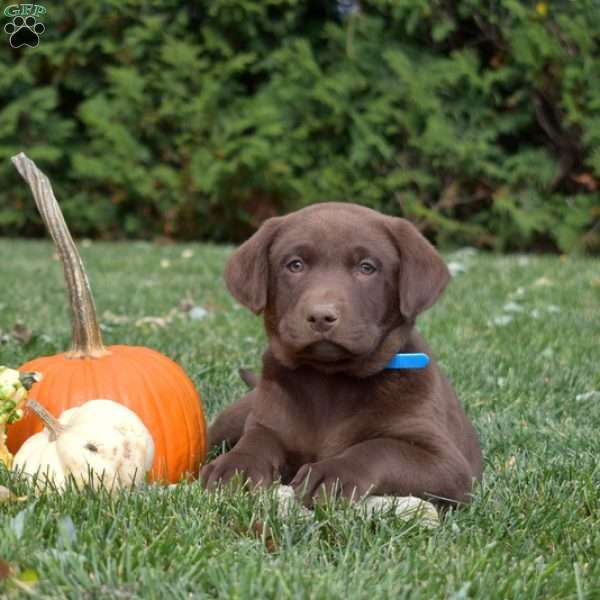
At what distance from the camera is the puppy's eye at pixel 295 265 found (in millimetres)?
3080

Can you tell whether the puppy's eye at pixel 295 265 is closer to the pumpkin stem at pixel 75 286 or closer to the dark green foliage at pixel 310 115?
the pumpkin stem at pixel 75 286

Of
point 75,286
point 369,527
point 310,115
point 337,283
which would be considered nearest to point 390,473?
point 369,527

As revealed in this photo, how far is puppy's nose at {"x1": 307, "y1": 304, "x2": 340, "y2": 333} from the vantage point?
2820 millimetres

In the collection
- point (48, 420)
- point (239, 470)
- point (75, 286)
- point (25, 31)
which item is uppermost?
point (25, 31)

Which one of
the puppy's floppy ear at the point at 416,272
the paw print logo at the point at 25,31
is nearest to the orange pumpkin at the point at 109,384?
the puppy's floppy ear at the point at 416,272

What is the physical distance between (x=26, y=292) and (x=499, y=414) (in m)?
4.15

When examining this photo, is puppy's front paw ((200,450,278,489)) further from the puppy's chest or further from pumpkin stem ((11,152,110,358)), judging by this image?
pumpkin stem ((11,152,110,358))

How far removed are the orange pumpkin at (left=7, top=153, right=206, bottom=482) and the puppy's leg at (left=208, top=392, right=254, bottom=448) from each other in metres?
0.21

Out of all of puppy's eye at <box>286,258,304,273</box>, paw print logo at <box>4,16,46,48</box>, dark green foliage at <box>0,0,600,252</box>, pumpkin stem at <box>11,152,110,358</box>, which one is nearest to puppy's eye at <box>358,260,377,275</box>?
puppy's eye at <box>286,258,304,273</box>

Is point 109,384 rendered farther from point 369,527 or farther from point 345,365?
point 369,527

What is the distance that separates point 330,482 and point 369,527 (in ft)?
0.80

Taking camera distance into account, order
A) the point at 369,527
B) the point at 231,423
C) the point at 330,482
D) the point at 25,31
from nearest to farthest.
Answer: the point at 369,527 < the point at 330,482 < the point at 231,423 < the point at 25,31

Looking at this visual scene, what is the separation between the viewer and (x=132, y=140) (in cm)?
1187

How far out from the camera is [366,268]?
3045 millimetres
